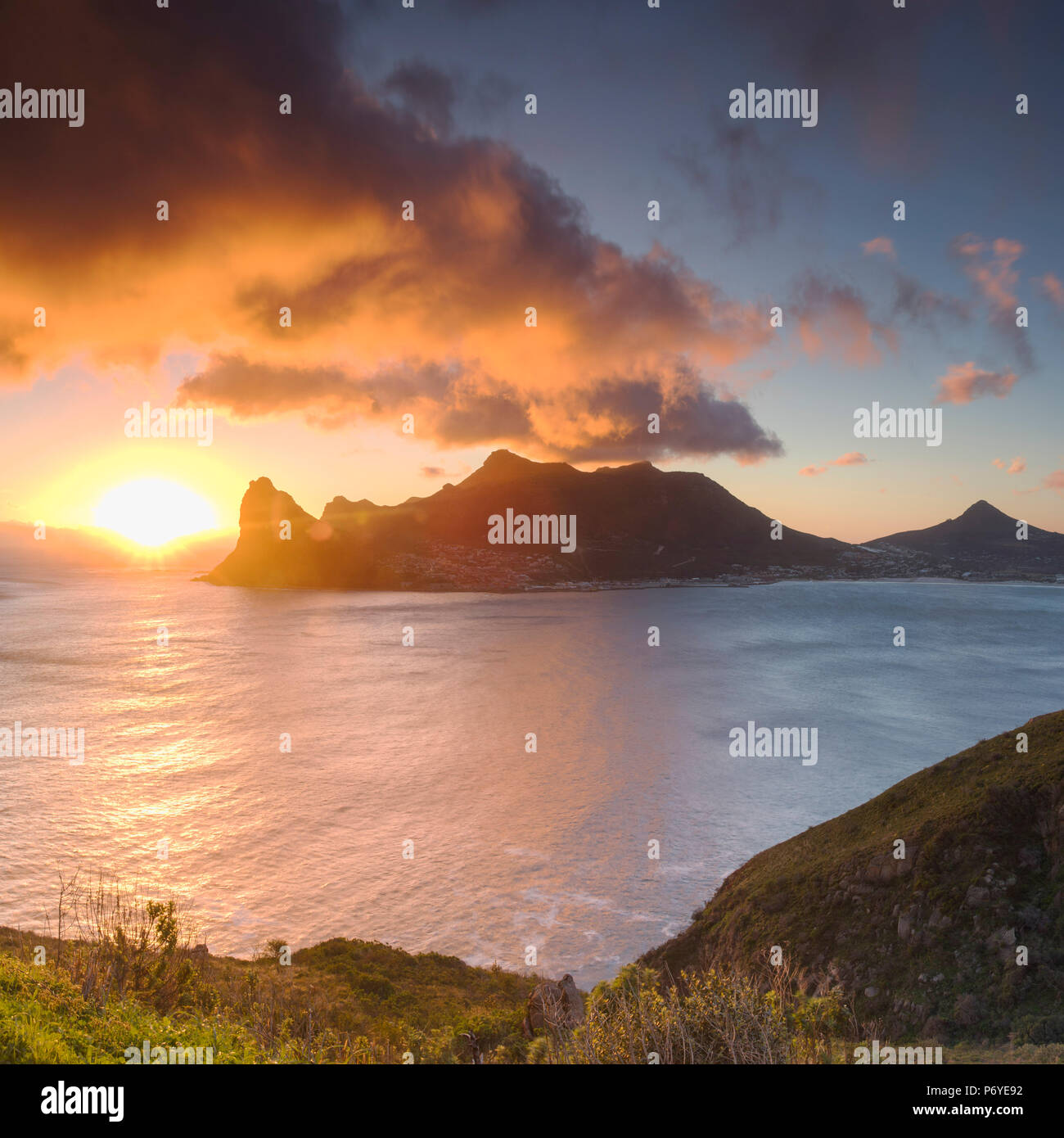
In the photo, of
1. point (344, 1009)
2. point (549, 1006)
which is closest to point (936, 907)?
point (549, 1006)

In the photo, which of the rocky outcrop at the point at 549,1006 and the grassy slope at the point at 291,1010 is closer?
the grassy slope at the point at 291,1010

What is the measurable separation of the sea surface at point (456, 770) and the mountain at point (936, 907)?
5.00 meters

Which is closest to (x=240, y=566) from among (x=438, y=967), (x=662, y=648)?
(x=662, y=648)

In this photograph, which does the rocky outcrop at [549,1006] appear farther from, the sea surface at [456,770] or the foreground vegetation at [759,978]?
the sea surface at [456,770]

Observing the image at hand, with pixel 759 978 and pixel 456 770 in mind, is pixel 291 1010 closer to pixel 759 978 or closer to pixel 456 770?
pixel 759 978

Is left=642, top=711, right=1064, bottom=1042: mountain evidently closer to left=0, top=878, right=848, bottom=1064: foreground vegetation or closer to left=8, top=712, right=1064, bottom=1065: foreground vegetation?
left=8, top=712, right=1064, bottom=1065: foreground vegetation

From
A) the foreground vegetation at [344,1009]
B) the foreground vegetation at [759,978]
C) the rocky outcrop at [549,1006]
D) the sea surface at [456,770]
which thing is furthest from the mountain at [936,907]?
the sea surface at [456,770]

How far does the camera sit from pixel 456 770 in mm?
29641

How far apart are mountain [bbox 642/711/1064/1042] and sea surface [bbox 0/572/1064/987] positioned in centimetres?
500

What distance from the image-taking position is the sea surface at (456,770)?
17.9 metres

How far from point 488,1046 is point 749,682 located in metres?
47.0

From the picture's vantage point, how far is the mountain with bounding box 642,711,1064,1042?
845 cm

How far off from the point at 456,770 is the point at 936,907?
22.6m

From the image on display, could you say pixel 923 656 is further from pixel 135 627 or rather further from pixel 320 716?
pixel 135 627
